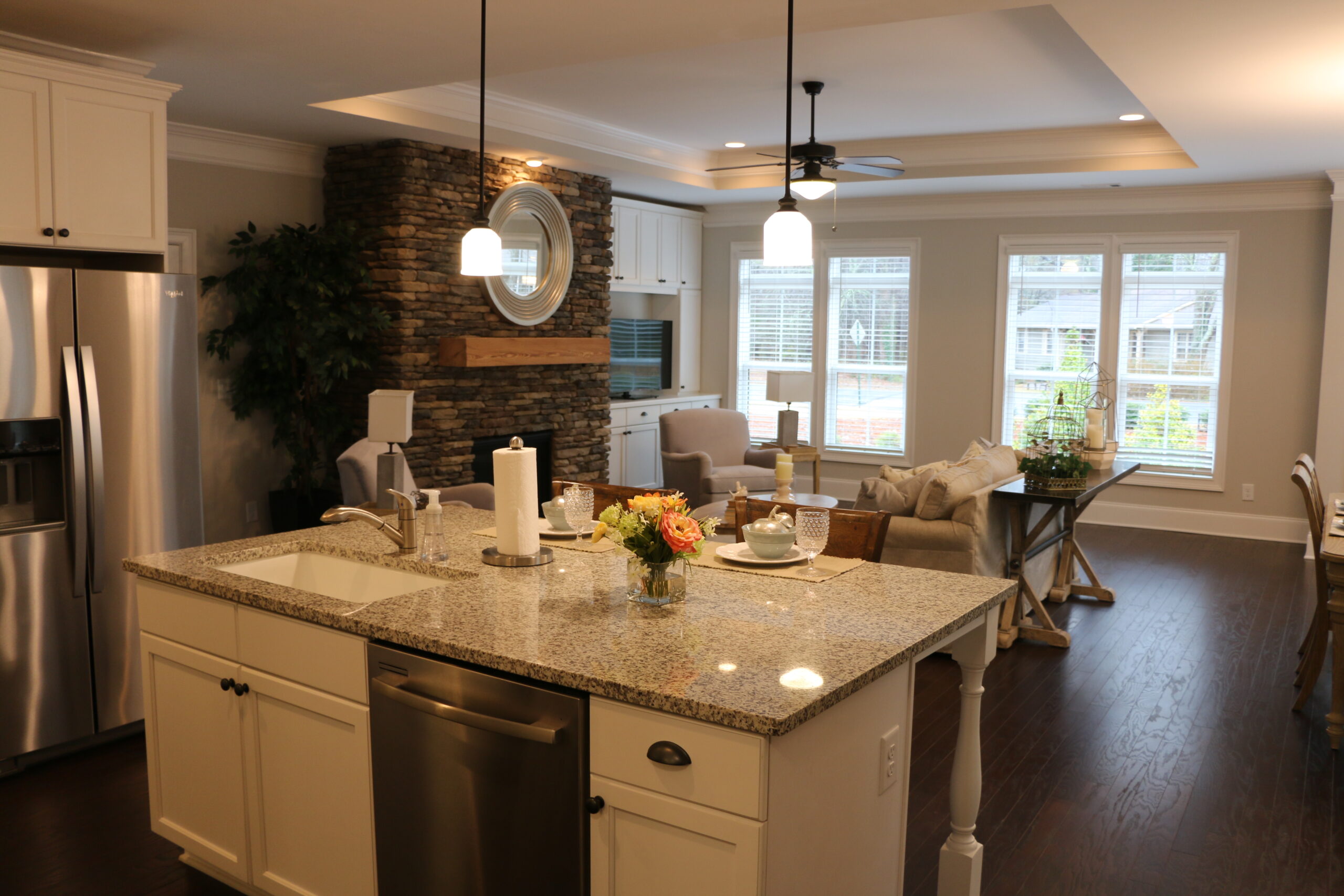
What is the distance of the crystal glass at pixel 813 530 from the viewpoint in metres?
2.60

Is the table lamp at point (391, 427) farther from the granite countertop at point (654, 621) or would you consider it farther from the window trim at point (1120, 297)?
the window trim at point (1120, 297)

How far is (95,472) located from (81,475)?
44mm

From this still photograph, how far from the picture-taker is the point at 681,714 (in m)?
1.76

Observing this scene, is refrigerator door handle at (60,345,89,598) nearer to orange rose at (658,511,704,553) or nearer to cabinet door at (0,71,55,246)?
cabinet door at (0,71,55,246)

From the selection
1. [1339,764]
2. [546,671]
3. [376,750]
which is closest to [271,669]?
[376,750]

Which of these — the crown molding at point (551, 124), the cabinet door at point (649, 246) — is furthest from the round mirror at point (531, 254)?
the cabinet door at point (649, 246)

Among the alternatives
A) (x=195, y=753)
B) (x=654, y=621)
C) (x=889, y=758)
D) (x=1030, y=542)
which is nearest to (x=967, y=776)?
(x=889, y=758)

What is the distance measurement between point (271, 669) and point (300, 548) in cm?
65

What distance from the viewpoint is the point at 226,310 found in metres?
5.84

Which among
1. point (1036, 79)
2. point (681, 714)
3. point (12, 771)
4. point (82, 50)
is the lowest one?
point (12, 771)

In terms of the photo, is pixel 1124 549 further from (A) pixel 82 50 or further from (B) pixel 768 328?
(A) pixel 82 50

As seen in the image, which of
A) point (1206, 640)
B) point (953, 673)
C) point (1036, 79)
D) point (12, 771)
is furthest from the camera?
point (1036, 79)

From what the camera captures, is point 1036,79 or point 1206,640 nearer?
point 1206,640

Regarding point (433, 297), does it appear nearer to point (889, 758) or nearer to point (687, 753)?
point (889, 758)
